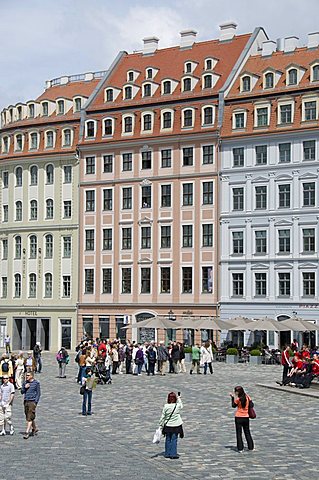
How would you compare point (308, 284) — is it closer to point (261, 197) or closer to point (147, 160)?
point (261, 197)

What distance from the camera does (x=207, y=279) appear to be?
67.0 metres

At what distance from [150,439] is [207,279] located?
145 ft

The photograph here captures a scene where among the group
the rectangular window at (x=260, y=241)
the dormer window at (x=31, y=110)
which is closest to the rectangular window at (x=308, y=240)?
the rectangular window at (x=260, y=241)

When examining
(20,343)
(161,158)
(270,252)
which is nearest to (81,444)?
(270,252)

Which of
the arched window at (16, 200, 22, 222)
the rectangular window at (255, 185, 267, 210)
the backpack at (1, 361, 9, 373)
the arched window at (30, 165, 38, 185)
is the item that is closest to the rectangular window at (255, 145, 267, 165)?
the rectangular window at (255, 185, 267, 210)

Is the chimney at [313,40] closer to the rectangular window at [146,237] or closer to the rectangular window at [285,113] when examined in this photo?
the rectangular window at [285,113]

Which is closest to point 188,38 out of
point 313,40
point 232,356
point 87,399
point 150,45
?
point 150,45

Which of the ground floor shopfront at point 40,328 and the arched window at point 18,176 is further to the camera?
the arched window at point 18,176

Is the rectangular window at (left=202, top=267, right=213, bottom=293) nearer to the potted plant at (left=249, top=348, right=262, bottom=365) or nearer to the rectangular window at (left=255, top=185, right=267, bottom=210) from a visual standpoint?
the rectangular window at (left=255, top=185, right=267, bottom=210)

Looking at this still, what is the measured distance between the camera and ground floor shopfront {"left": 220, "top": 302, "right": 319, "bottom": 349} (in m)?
62.2

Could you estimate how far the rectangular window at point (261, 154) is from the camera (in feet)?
214

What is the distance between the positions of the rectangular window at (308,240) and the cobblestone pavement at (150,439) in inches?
1000

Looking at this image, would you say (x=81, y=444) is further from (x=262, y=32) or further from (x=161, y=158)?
(x=262, y=32)

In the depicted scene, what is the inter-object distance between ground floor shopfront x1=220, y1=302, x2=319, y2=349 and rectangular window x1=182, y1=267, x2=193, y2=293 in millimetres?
2903
